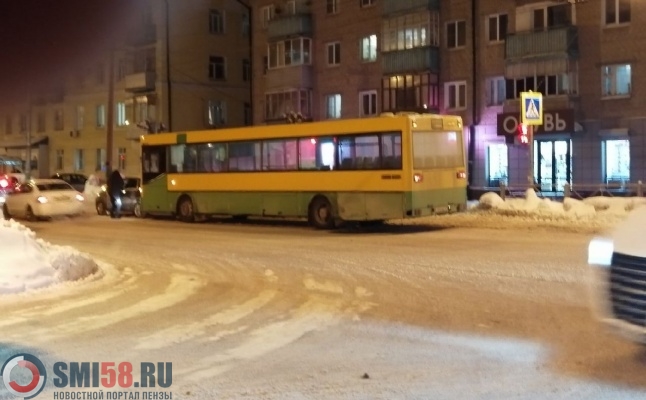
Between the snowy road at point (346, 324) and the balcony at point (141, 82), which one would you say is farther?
the balcony at point (141, 82)

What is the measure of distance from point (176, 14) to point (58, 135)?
16.3 meters

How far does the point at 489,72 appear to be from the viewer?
134ft

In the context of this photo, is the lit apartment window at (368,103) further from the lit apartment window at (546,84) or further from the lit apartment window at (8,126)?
the lit apartment window at (8,126)

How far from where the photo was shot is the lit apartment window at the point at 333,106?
48550 millimetres

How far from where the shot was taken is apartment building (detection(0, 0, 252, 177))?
58.3 metres

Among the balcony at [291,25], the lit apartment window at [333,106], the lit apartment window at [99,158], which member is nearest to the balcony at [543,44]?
the lit apartment window at [333,106]

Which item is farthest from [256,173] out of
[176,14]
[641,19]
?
[176,14]

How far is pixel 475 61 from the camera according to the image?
135ft

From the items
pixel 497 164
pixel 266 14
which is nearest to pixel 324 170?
pixel 497 164

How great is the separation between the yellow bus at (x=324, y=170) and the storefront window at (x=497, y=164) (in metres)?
15.9

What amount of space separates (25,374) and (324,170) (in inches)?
666

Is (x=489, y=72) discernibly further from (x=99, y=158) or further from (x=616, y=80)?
(x=99, y=158)

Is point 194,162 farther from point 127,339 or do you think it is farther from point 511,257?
point 127,339

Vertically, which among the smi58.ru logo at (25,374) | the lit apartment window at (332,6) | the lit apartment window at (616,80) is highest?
the lit apartment window at (332,6)
